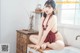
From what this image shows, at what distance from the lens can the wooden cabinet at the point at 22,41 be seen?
2.94 m

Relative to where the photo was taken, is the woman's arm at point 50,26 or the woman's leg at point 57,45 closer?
the woman's leg at point 57,45

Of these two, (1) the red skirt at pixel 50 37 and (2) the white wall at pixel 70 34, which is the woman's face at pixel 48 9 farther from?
(2) the white wall at pixel 70 34

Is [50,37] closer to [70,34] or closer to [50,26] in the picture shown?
[50,26]

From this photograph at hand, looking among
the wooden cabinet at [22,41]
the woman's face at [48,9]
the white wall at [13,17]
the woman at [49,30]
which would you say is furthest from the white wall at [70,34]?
the white wall at [13,17]

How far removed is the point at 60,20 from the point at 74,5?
42cm

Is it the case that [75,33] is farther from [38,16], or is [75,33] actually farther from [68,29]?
[38,16]

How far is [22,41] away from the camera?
309cm

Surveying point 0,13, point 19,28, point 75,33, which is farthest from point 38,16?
point 75,33

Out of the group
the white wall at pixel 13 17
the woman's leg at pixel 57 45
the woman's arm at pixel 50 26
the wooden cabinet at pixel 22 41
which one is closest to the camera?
the woman's leg at pixel 57 45

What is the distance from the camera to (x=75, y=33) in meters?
2.61

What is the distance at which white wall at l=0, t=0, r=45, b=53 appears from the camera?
339 centimetres

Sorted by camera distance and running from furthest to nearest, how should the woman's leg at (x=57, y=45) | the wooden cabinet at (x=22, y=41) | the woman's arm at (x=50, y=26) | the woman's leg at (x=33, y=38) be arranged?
the wooden cabinet at (x=22, y=41)
the woman's leg at (x=33, y=38)
the woman's arm at (x=50, y=26)
the woman's leg at (x=57, y=45)

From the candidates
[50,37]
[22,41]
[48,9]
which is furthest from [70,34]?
[22,41]

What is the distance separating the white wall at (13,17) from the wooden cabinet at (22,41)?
25 centimetres
